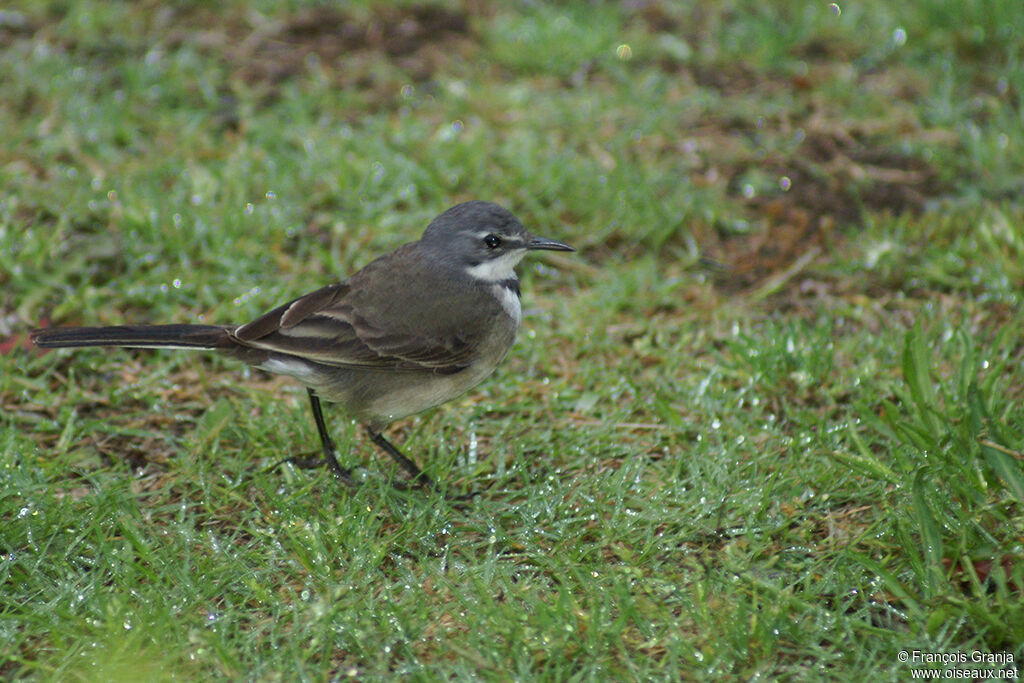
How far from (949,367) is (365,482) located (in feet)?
10.4

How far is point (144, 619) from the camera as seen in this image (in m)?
4.12

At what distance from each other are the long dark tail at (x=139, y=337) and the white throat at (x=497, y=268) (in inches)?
50.1

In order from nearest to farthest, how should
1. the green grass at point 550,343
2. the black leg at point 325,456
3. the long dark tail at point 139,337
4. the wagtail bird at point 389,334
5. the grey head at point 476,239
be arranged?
the green grass at point 550,343 → the long dark tail at point 139,337 → the wagtail bird at point 389,334 → the black leg at point 325,456 → the grey head at point 476,239

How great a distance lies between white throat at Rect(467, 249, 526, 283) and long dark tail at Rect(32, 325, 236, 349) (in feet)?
4.18

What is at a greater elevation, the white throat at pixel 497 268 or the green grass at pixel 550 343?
the white throat at pixel 497 268

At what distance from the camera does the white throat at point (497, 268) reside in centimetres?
550

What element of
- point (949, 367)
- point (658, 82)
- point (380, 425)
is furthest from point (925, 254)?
point (380, 425)

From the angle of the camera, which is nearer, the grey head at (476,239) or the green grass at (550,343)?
the green grass at (550,343)

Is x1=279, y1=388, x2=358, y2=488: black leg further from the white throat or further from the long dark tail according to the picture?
the white throat

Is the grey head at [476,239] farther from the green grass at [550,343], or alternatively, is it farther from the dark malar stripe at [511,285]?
the green grass at [550,343]

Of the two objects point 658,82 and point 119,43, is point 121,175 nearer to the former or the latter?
point 119,43

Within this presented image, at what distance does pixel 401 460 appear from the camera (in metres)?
5.27

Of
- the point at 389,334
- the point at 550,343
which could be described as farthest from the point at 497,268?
the point at 550,343

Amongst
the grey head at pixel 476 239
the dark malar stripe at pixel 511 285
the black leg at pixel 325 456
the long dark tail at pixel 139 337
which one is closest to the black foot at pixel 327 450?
the black leg at pixel 325 456
